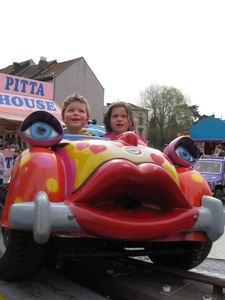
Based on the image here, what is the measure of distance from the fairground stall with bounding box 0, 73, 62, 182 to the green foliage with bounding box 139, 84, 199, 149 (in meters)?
34.1

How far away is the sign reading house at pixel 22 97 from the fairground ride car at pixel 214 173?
702cm

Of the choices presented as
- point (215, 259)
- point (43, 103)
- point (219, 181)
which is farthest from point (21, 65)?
point (215, 259)

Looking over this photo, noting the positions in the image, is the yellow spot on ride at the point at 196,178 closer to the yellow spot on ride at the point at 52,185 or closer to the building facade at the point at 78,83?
the yellow spot on ride at the point at 52,185

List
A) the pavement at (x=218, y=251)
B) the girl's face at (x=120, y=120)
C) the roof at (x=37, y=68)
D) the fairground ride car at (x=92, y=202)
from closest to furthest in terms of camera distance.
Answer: the fairground ride car at (x=92, y=202), the girl's face at (x=120, y=120), the pavement at (x=218, y=251), the roof at (x=37, y=68)

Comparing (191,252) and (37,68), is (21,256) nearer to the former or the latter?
(191,252)

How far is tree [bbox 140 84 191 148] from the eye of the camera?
49.0 metres

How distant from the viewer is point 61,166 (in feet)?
8.17

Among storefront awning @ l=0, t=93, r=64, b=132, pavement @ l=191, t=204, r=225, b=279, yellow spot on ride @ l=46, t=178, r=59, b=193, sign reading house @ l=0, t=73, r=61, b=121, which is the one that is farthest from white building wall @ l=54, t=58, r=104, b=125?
yellow spot on ride @ l=46, t=178, r=59, b=193

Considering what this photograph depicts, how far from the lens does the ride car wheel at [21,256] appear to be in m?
2.42

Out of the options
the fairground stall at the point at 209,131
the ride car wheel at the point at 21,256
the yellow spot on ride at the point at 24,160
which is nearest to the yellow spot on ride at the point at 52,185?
the yellow spot on ride at the point at 24,160

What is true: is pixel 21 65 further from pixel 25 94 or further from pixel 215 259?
pixel 215 259

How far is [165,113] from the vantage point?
163 feet

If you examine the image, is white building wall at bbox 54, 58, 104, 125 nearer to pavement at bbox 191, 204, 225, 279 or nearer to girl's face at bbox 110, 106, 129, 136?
pavement at bbox 191, 204, 225, 279

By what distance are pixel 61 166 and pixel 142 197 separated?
66 centimetres
